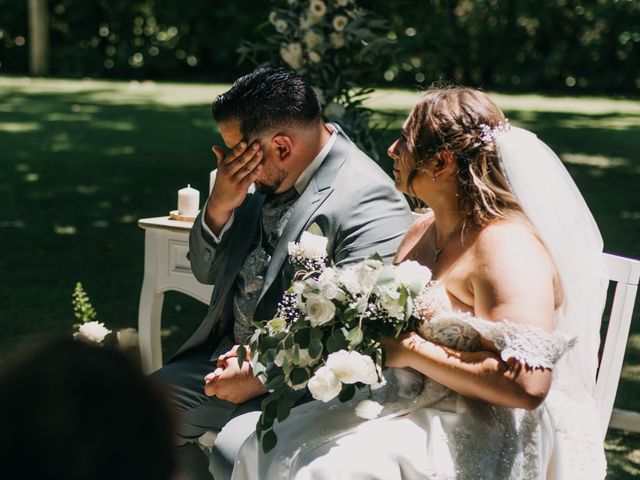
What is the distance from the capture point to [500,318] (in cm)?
259

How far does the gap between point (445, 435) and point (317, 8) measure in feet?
11.4

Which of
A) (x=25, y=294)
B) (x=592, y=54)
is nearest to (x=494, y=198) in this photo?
(x=25, y=294)

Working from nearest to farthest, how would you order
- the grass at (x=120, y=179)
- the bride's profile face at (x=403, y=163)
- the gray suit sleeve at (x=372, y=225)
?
the bride's profile face at (x=403, y=163)
the gray suit sleeve at (x=372, y=225)
the grass at (x=120, y=179)

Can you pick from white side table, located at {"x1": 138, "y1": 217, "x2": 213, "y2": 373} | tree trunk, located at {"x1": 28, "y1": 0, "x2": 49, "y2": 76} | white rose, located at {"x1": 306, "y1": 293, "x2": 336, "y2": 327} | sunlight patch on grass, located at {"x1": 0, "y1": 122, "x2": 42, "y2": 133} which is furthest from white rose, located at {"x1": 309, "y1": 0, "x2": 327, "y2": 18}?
tree trunk, located at {"x1": 28, "y1": 0, "x2": 49, "y2": 76}

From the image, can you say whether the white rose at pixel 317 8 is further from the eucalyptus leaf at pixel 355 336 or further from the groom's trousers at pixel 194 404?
the eucalyptus leaf at pixel 355 336

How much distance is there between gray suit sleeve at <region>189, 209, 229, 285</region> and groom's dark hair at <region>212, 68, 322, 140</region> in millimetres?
393

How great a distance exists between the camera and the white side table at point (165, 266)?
4383 mm

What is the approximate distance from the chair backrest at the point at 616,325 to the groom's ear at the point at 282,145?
43.7 inches

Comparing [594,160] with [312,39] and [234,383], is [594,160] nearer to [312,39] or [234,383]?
[312,39]

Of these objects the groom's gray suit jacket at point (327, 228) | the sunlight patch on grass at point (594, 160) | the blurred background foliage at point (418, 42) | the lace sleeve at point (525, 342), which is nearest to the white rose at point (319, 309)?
the lace sleeve at point (525, 342)

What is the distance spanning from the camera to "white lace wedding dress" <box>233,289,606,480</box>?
2582 mm

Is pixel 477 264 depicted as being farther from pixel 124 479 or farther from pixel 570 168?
pixel 570 168

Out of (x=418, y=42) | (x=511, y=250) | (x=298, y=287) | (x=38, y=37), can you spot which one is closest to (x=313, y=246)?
(x=298, y=287)

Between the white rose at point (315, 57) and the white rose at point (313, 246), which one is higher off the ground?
the white rose at point (315, 57)
